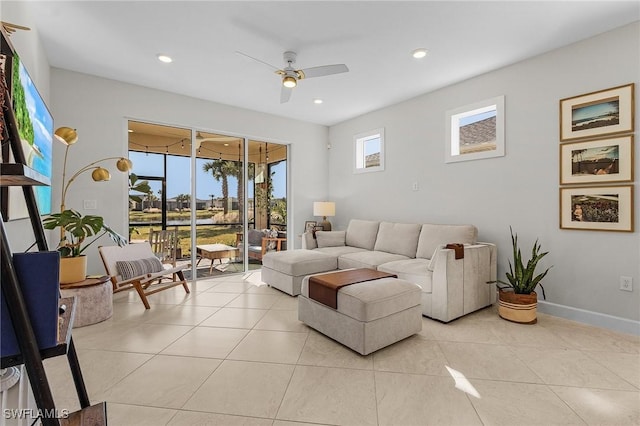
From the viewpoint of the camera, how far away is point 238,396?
71.1 inches

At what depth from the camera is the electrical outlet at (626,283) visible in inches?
Answer: 105

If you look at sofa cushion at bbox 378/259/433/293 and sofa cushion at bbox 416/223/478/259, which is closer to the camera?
sofa cushion at bbox 378/259/433/293

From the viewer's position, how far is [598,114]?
282cm

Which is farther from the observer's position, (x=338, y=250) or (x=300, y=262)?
(x=338, y=250)

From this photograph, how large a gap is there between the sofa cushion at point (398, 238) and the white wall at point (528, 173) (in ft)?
A: 1.11

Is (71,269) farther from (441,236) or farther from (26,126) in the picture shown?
(441,236)

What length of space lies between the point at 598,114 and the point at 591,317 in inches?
76.7

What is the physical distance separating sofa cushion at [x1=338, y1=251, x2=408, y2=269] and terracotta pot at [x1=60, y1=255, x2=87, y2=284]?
2895 millimetres

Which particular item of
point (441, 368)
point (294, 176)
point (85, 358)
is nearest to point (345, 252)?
point (294, 176)

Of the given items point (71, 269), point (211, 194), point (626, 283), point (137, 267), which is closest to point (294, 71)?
point (211, 194)

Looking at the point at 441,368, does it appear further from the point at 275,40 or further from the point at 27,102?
the point at 27,102

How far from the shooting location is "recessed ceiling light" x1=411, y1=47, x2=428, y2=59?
10.1ft

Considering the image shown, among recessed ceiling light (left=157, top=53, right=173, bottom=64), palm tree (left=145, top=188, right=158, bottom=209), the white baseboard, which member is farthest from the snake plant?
palm tree (left=145, top=188, right=158, bottom=209)

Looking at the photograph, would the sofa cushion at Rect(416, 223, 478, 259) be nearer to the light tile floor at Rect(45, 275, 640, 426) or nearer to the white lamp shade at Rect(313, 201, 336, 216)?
the light tile floor at Rect(45, 275, 640, 426)
